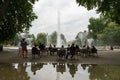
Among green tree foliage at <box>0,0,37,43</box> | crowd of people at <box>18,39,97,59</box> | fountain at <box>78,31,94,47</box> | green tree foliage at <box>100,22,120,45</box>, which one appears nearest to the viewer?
crowd of people at <box>18,39,97,59</box>

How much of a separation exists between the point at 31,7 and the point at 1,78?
2779 centimetres

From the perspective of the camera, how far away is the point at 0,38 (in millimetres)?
46469

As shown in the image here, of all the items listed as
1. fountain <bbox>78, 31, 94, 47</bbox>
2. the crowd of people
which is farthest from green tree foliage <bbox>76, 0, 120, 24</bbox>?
fountain <bbox>78, 31, 94, 47</bbox>

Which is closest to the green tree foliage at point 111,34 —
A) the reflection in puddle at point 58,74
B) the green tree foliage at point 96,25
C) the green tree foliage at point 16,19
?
the green tree foliage at point 96,25

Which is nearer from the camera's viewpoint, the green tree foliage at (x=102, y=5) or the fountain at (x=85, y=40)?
the green tree foliage at (x=102, y=5)

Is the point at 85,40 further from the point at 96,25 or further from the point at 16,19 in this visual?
the point at 16,19

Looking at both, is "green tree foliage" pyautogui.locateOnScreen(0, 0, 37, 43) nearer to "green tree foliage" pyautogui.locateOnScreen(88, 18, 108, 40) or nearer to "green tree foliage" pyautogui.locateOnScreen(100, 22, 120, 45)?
"green tree foliage" pyautogui.locateOnScreen(100, 22, 120, 45)

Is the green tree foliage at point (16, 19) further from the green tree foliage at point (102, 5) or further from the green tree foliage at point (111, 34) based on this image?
the green tree foliage at point (111, 34)

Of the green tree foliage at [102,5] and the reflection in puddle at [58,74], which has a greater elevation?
the green tree foliage at [102,5]

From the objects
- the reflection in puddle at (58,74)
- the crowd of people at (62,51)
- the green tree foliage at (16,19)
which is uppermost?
the green tree foliage at (16,19)

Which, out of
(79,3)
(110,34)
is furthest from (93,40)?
(79,3)

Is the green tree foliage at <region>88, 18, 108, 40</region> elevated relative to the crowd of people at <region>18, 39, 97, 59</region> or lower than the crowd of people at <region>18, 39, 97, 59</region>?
elevated

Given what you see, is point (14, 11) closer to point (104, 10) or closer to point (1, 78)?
point (104, 10)

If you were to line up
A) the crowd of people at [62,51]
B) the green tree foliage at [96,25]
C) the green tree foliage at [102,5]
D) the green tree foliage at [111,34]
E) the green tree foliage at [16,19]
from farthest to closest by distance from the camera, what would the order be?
the green tree foliage at [96,25] < the green tree foliage at [111,34] < the green tree foliage at [16,19] < the green tree foliage at [102,5] < the crowd of people at [62,51]
